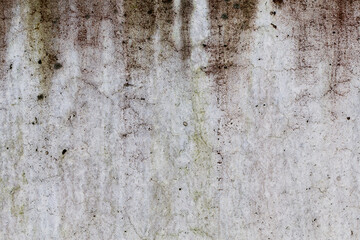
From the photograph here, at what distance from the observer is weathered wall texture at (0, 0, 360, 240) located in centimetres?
189

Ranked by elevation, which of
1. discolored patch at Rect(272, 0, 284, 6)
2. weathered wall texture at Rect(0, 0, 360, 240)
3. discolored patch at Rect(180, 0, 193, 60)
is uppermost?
discolored patch at Rect(272, 0, 284, 6)

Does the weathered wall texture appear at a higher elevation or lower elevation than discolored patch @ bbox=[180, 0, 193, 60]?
Result: lower

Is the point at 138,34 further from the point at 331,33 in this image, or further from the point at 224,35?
the point at 331,33

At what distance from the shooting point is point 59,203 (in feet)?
6.22

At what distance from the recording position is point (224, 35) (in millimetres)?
1896

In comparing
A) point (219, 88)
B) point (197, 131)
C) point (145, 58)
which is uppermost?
point (145, 58)

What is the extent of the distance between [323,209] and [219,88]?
695mm

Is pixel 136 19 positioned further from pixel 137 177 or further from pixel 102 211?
pixel 102 211

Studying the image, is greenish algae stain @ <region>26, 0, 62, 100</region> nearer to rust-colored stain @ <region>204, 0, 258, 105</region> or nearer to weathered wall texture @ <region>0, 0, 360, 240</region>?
weathered wall texture @ <region>0, 0, 360, 240</region>

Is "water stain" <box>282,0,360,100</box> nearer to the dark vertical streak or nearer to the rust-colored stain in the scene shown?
the rust-colored stain

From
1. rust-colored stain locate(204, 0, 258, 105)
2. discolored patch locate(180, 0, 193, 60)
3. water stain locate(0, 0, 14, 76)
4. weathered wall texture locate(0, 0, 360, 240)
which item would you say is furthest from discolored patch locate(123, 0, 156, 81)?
water stain locate(0, 0, 14, 76)

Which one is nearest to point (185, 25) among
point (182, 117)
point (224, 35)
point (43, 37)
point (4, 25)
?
point (224, 35)

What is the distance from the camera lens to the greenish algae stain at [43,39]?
190cm

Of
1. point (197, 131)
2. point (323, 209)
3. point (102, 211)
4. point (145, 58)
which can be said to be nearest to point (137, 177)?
point (102, 211)
